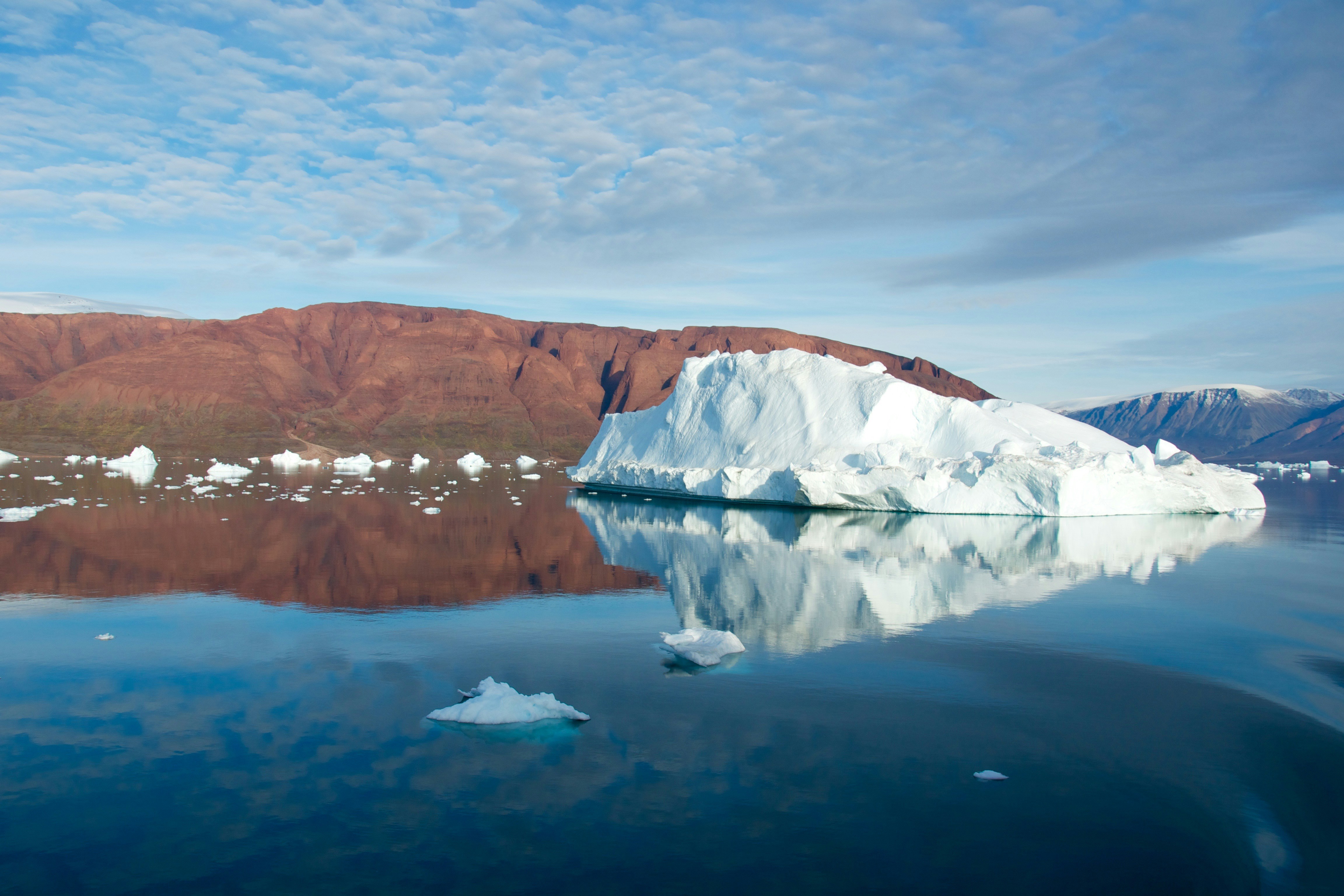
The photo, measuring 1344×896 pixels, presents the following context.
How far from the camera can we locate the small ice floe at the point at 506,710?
8.19 metres

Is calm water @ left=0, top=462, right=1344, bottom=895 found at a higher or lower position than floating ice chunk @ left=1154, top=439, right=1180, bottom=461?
lower

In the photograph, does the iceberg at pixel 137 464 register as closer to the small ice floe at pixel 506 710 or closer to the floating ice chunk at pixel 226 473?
the floating ice chunk at pixel 226 473

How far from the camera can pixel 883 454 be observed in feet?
98.6

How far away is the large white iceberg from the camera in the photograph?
2883 centimetres

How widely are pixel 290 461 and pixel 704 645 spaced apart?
2706 inches

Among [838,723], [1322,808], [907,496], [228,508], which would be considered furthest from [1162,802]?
[228,508]

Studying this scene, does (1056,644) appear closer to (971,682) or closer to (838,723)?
(971,682)

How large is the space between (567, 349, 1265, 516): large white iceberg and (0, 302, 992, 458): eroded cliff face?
191 ft

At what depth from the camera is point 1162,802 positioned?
22.0ft

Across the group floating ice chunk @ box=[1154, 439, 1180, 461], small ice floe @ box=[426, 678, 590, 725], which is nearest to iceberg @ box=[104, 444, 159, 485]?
small ice floe @ box=[426, 678, 590, 725]

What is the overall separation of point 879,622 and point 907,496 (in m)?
17.3

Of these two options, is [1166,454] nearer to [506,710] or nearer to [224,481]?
[506,710]

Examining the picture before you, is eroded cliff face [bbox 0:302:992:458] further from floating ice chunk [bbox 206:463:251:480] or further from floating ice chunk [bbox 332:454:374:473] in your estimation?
floating ice chunk [bbox 206:463:251:480]

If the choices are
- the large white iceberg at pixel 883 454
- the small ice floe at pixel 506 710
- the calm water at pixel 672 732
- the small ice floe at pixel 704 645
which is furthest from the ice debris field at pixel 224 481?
the small ice floe at pixel 506 710
